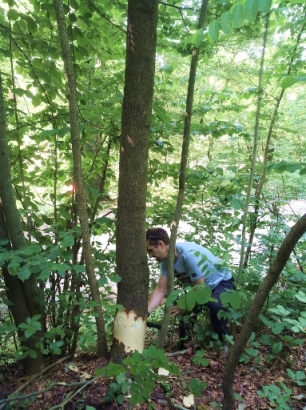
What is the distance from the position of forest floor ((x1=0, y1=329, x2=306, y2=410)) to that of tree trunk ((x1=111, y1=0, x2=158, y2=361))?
295 mm

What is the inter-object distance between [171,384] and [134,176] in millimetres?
1557

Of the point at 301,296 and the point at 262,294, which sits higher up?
the point at 262,294

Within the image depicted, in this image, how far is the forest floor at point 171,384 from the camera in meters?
1.89

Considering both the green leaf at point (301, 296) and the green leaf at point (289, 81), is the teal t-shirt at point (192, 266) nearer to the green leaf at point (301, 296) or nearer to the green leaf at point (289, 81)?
the green leaf at point (301, 296)

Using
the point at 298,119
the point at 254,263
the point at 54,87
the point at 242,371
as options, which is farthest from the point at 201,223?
the point at 298,119

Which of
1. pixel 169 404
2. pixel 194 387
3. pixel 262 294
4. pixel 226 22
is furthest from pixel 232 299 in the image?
pixel 226 22

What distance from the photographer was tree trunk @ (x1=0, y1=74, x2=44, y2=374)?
82.9 inches

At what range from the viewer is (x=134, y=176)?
76.2 inches

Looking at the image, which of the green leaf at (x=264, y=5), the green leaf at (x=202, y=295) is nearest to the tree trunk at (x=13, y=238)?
the green leaf at (x=202, y=295)

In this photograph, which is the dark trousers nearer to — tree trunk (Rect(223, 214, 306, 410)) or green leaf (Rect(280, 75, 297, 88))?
tree trunk (Rect(223, 214, 306, 410))

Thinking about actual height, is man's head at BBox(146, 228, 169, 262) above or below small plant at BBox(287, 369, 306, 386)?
above

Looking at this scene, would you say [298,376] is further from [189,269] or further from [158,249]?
[158,249]

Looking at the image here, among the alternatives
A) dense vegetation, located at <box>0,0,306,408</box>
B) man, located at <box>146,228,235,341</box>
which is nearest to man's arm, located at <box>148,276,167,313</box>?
man, located at <box>146,228,235,341</box>

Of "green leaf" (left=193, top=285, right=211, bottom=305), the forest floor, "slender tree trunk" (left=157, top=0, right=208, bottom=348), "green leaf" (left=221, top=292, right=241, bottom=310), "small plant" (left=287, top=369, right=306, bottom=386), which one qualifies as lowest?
the forest floor
